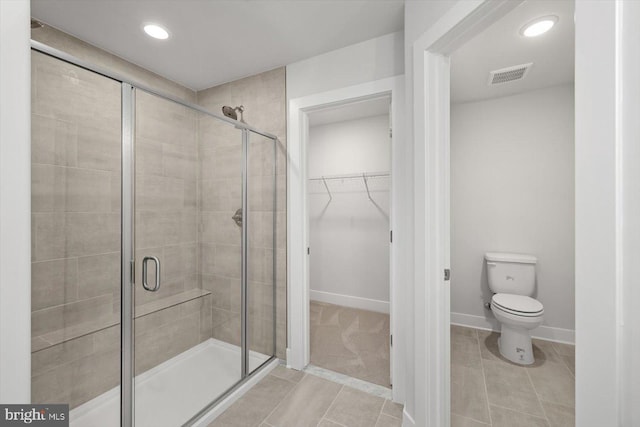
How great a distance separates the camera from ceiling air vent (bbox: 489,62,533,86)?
84.6 inches

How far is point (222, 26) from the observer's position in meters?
1.81

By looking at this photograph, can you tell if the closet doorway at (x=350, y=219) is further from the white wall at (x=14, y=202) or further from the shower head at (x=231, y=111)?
the white wall at (x=14, y=202)

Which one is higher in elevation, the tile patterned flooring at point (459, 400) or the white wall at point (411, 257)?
the white wall at point (411, 257)

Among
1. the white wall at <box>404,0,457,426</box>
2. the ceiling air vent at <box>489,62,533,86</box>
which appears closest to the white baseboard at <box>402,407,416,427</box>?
the white wall at <box>404,0,457,426</box>

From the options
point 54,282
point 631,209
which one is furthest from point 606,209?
point 54,282

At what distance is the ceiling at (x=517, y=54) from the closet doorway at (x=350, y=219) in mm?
940

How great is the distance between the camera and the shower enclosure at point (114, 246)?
1.32 metres

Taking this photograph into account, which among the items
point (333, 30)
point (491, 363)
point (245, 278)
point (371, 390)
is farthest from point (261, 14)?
point (491, 363)

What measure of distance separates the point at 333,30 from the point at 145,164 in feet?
5.06

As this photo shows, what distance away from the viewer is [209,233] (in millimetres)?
1951

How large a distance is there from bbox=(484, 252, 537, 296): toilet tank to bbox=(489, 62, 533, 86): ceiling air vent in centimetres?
167

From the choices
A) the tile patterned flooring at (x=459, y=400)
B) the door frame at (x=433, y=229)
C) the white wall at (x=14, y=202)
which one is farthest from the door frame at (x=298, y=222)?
the white wall at (x=14, y=202)

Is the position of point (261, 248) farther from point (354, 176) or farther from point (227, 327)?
point (354, 176)

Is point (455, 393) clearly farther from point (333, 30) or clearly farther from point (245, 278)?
point (333, 30)
